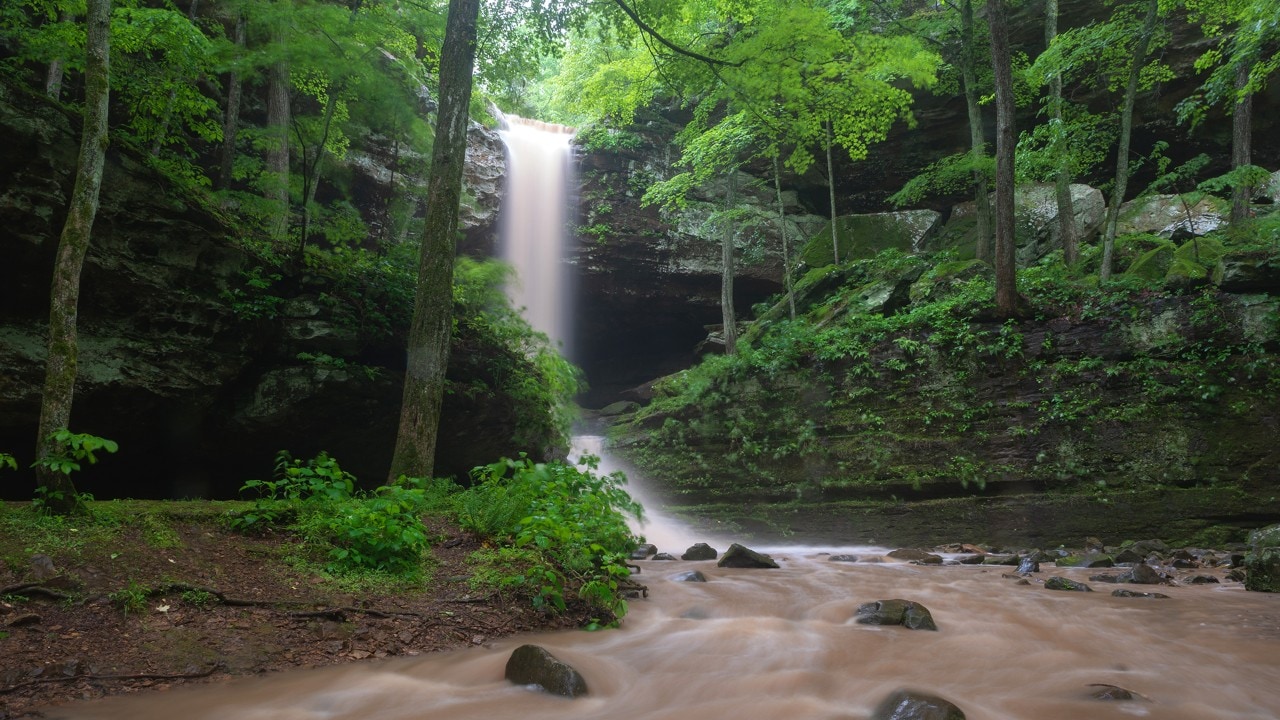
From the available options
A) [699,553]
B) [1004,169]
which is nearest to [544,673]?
[699,553]

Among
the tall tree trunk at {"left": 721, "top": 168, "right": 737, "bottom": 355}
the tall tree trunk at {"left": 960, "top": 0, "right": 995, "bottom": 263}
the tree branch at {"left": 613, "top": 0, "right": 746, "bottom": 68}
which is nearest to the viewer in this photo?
the tree branch at {"left": 613, "top": 0, "right": 746, "bottom": 68}

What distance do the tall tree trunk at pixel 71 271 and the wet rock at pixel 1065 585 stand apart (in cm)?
818

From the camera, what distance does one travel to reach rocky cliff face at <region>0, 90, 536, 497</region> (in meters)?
6.13

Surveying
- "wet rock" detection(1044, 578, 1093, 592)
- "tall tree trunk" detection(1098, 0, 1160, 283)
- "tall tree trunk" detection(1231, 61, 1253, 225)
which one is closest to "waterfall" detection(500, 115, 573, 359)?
"tall tree trunk" detection(1098, 0, 1160, 283)

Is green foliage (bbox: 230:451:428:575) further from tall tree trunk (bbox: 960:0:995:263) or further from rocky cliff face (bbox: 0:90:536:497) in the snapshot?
tall tree trunk (bbox: 960:0:995:263)

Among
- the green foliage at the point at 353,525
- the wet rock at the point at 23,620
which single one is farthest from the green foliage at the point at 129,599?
the green foliage at the point at 353,525

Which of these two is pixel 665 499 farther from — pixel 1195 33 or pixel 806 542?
pixel 1195 33

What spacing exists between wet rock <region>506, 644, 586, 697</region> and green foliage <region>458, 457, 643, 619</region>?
79 cm

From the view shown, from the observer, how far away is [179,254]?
727 cm

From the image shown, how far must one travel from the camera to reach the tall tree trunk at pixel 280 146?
8.79 metres

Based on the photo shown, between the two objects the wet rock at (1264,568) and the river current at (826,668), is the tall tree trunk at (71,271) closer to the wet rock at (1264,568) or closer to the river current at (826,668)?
the river current at (826,668)

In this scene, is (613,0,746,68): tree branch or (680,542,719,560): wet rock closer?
(613,0,746,68): tree branch

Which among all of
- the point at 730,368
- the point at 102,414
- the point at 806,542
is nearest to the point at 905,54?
the point at 730,368

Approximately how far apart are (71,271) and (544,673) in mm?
4102
